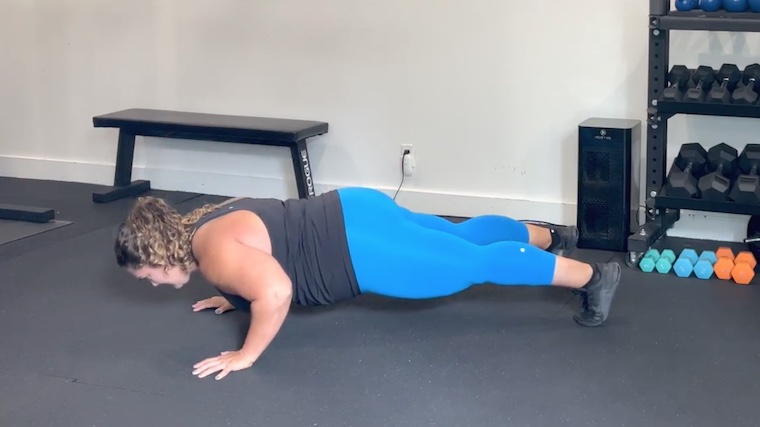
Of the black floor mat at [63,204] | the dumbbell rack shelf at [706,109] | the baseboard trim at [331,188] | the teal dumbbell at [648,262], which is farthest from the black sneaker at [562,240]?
the black floor mat at [63,204]

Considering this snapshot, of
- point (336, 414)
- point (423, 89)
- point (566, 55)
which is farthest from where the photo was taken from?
point (423, 89)

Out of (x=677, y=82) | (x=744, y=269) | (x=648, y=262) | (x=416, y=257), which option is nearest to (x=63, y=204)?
(x=416, y=257)

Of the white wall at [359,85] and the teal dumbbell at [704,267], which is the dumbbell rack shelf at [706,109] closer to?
the white wall at [359,85]

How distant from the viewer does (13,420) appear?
7.71 feet

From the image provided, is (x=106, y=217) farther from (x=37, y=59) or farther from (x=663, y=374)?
(x=663, y=374)

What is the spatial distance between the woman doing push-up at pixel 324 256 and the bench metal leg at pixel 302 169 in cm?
157

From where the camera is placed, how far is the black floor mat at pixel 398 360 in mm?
2340

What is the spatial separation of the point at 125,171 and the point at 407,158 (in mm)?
1596

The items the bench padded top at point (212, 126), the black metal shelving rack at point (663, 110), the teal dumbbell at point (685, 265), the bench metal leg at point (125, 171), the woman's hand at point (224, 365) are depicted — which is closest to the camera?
the woman's hand at point (224, 365)

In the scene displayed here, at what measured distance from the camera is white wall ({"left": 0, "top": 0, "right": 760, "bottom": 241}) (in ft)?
12.7

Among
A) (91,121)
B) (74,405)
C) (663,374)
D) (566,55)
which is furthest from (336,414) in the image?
(91,121)

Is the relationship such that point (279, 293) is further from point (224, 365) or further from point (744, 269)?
point (744, 269)

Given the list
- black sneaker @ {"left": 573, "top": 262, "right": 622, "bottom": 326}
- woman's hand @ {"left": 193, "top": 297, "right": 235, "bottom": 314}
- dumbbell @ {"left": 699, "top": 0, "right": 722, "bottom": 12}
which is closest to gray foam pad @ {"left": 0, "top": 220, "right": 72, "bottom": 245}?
woman's hand @ {"left": 193, "top": 297, "right": 235, "bottom": 314}

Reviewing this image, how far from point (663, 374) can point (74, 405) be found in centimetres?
164
